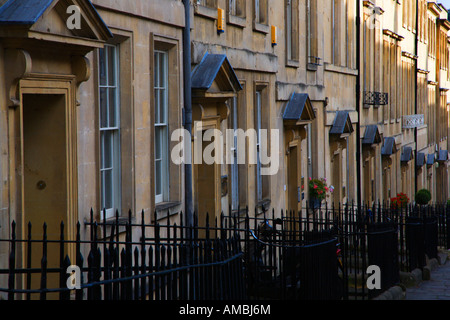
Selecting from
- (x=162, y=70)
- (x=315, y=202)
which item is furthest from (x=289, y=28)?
(x=162, y=70)

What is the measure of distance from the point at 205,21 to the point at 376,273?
16.0ft

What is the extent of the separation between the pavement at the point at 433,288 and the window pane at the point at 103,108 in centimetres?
495

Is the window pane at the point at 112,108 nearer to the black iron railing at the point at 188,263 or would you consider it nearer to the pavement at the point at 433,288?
the black iron railing at the point at 188,263

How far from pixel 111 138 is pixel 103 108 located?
454mm

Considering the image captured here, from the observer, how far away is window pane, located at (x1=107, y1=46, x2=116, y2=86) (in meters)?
10.0

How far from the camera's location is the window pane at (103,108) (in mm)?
9805

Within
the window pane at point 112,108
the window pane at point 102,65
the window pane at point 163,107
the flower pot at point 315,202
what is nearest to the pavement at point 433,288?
the window pane at point 163,107

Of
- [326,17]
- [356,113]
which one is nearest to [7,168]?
[326,17]

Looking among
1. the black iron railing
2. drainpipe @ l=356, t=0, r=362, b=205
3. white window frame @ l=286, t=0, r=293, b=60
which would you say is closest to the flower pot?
white window frame @ l=286, t=0, r=293, b=60

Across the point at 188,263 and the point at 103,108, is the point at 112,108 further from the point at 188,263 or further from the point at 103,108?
the point at 188,263

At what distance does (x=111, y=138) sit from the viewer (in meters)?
10.1

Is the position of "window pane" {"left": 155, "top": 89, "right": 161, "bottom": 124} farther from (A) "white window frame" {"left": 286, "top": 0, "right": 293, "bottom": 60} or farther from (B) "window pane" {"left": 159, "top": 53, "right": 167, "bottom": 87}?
(A) "white window frame" {"left": 286, "top": 0, "right": 293, "bottom": 60}

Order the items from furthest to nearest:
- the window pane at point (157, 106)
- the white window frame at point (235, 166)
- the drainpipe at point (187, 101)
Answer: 1. the white window frame at point (235, 166)
2. the drainpipe at point (187, 101)
3. the window pane at point (157, 106)

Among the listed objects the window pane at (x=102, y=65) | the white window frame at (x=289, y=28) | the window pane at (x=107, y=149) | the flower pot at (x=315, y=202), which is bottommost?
the flower pot at (x=315, y=202)
